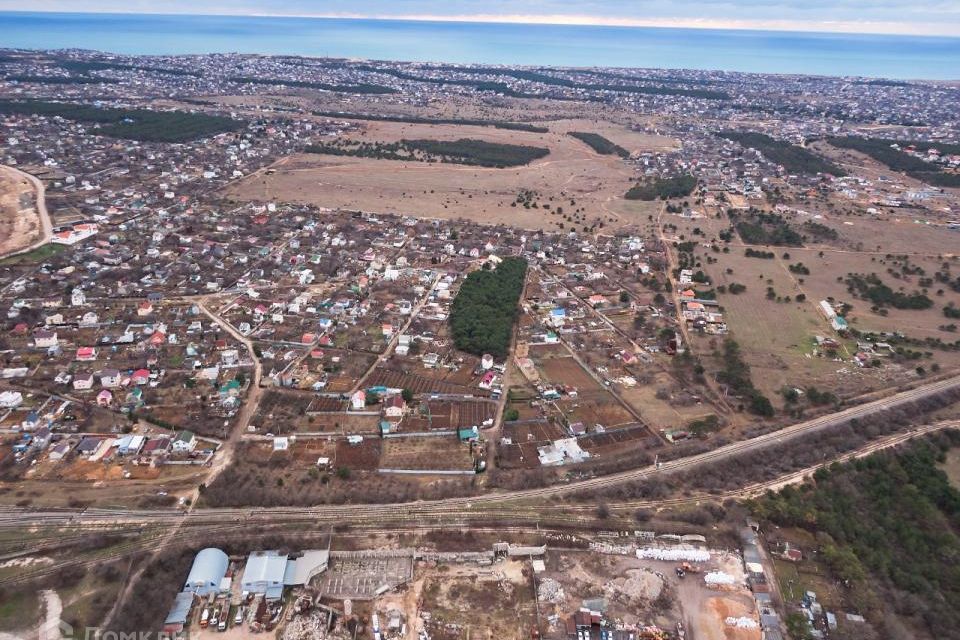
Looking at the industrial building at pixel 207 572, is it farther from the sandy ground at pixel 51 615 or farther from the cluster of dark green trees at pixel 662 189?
the cluster of dark green trees at pixel 662 189

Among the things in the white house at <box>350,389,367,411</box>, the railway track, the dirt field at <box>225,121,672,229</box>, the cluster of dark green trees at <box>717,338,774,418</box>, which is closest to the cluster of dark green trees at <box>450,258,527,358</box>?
the white house at <box>350,389,367,411</box>

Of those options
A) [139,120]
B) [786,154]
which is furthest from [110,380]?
[786,154]

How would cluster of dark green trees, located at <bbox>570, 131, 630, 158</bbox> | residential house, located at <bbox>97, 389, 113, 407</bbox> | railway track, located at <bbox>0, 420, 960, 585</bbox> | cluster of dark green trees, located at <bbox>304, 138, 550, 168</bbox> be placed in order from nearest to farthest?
1. railway track, located at <bbox>0, 420, 960, 585</bbox>
2. residential house, located at <bbox>97, 389, 113, 407</bbox>
3. cluster of dark green trees, located at <bbox>304, 138, 550, 168</bbox>
4. cluster of dark green trees, located at <bbox>570, 131, 630, 158</bbox>

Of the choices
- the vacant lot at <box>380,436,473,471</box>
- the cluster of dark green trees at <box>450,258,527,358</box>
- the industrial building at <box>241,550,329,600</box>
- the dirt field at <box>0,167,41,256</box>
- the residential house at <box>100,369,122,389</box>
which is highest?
the dirt field at <box>0,167,41,256</box>

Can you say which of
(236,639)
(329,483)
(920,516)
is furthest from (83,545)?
(920,516)

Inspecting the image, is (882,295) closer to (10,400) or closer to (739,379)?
(739,379)

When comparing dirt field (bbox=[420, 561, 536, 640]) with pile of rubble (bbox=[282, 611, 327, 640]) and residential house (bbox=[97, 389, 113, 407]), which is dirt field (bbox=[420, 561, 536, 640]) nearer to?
pile of rubble (bbox=[282, 611, 327, 640])

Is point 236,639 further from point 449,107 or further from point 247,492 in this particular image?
point 449,107
